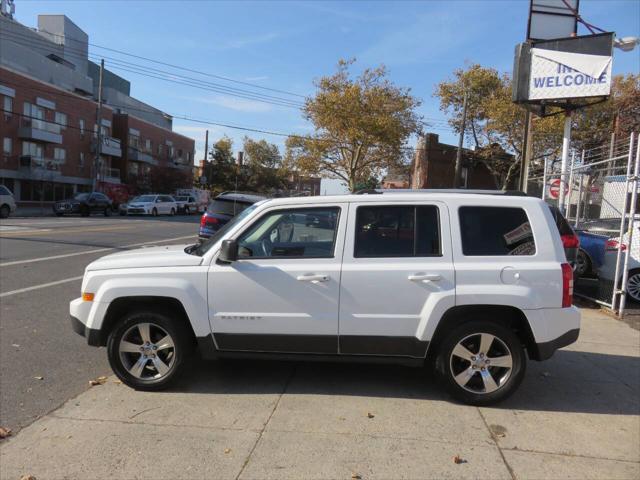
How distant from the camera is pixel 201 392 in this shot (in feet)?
14.7

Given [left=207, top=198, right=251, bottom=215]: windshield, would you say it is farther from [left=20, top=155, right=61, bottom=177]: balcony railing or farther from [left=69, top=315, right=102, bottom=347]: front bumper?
[left=20, top=155, right=61, bottom=177]: balcony railing

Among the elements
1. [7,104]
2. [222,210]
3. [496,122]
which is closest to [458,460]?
[222,210]

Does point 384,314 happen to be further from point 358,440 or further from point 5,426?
point 5,426

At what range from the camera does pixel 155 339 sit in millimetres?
4488

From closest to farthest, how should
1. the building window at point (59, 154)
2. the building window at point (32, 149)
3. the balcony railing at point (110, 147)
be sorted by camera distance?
the building window at point (32, 149) < the building window at point (59, 154) < the balcony railing at point (110, 147)

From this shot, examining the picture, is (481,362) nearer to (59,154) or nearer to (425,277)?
(425,277)

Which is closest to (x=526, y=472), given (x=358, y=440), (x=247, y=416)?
(x=358, y=440)

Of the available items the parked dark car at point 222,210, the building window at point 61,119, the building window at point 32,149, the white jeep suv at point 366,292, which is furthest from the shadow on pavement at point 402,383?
the building window at point 61,119

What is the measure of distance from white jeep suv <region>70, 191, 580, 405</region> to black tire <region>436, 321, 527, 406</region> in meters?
0.01

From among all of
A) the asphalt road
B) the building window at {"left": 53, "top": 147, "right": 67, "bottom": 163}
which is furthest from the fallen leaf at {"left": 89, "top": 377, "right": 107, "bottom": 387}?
the building window at {"left": 53, "top": 147, "right": 67, "bottom": 163}

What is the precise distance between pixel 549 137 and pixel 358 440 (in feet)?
101

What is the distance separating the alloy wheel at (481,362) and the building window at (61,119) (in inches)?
1857

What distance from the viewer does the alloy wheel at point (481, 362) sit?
4234 mm

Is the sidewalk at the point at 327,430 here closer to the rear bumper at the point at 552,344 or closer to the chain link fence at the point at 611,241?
the rear bumper at the point at 552,344
